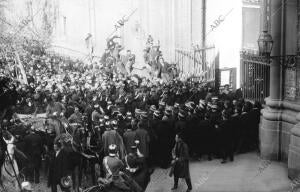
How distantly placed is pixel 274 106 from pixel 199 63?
10761 mm

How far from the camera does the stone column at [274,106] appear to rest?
44.3 feet

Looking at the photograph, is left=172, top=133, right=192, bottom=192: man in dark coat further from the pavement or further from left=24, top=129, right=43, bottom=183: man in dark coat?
left=24, top=129, right=43, bottom=183: man in dark coat

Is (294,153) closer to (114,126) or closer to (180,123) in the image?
(180,123)

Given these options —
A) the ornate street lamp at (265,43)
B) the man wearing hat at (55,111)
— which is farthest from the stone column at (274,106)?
the man wearing hat at (55,111)

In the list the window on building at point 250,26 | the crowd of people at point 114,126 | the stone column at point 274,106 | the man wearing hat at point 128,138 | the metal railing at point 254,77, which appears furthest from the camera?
the window on building at point 250,26

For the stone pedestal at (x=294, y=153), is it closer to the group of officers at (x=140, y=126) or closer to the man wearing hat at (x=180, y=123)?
the group of officers at (x=140, y=126)

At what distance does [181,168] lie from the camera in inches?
452

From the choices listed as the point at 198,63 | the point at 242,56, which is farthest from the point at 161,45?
the point at 242,56

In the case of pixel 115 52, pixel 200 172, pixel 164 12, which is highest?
pixel 164 12

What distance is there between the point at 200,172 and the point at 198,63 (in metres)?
11.9

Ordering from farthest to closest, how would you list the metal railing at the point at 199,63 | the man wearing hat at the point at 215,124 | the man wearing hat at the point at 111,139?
1. the metal railing at the point at 199,63
2. the man wearing hat at the point at 215,124
3. the man wearing hat at the point at 111,139

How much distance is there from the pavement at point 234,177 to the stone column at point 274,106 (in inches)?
16.3

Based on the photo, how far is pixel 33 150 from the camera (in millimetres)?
11859

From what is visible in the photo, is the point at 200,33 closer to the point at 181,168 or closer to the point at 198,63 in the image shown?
the point at 198,63
